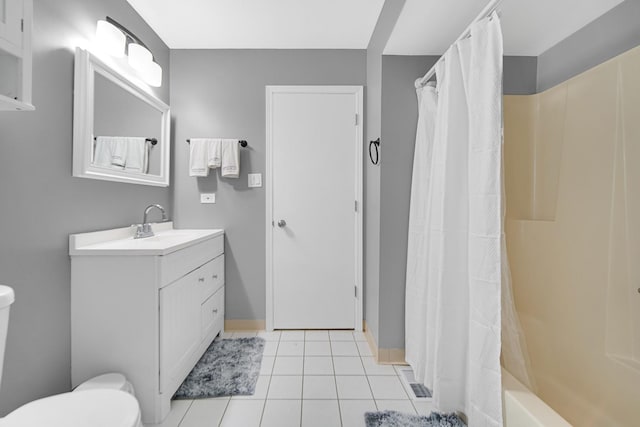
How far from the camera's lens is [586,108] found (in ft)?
4.62

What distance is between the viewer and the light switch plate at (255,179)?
7.93 feet

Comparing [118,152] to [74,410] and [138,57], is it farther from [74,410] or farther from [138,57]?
[74,410]

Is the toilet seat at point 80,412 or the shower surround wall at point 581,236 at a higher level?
the shower surround wall at point 581,236

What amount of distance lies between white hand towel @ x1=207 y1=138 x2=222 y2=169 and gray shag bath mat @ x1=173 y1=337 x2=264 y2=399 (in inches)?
53.6

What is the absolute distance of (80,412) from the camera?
87cm

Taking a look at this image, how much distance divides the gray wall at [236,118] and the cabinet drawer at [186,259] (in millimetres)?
278

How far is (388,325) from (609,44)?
6.30ft

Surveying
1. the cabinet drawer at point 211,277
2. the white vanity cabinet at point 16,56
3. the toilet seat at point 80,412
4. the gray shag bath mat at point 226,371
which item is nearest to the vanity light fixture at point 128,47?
the white vanity cabinet at point 16,56

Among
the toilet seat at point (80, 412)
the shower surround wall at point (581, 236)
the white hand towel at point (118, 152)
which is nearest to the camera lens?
the toilet seat at point (80, 412)

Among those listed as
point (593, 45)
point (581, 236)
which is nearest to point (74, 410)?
point (581, 236)

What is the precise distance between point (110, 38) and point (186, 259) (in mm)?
1312

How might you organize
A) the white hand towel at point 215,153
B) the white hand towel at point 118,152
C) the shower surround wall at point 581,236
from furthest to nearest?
1. the white hand towel at point 215,153
2. the white hand towel at point 118,152
3. the shower surround wall at point 581,236

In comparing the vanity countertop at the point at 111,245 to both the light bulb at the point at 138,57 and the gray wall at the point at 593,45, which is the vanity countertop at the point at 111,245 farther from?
the gray wall at the point at 593,45

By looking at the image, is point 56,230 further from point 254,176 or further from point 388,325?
point 388,325
